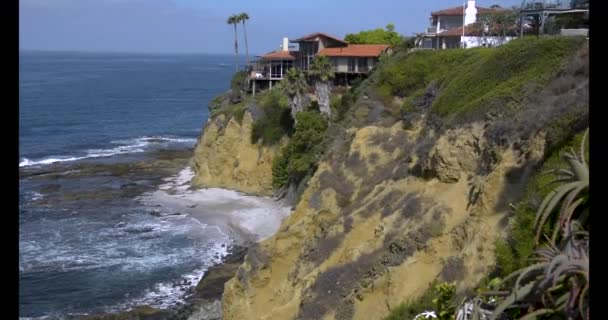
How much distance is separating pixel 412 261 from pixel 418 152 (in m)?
5.75

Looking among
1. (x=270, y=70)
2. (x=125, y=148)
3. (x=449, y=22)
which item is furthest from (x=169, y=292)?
(x=125, y=148)

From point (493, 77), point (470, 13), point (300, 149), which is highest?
point (470, 13)

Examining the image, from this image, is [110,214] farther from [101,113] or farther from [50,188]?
[101,113]

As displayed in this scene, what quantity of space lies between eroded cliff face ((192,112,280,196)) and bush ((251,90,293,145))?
572mm

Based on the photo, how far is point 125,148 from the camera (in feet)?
252

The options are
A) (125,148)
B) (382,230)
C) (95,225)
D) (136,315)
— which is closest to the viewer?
(382,230)

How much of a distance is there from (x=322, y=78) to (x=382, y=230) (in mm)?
27697

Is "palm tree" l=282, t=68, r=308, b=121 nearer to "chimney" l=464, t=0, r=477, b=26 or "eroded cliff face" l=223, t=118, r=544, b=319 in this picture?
"chimney" l=464, t=0, r=477, b=26

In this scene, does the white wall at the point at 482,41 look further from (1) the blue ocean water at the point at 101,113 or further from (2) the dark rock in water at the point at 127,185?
(1) the blue ocean water at the point at 101,113

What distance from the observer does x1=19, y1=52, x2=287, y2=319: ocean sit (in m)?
31.8

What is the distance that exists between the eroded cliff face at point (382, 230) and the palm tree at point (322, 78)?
19018 mm

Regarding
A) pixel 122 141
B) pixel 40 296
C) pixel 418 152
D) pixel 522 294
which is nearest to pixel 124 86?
pixel 122 141

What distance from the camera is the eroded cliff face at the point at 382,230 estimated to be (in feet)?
60.9
